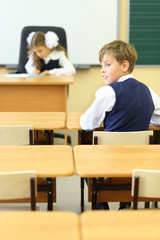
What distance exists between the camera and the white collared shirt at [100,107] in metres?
2.31

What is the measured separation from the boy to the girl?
1.73 m

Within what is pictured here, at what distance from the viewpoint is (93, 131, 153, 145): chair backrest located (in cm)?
219

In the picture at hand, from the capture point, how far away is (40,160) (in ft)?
5.87

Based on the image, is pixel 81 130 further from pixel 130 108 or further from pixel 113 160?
pixel 113 160

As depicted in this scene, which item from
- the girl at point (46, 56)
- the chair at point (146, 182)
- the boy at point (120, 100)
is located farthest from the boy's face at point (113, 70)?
the girl at point (46, 56)

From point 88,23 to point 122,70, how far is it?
2.76 meters

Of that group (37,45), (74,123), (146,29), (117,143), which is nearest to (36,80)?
(37,45)

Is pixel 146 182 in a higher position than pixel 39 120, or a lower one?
lower

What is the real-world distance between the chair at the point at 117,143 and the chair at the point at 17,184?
1.87 ft

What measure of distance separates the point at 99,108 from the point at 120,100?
0.48 feet

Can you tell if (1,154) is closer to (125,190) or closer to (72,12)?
(125,190)
